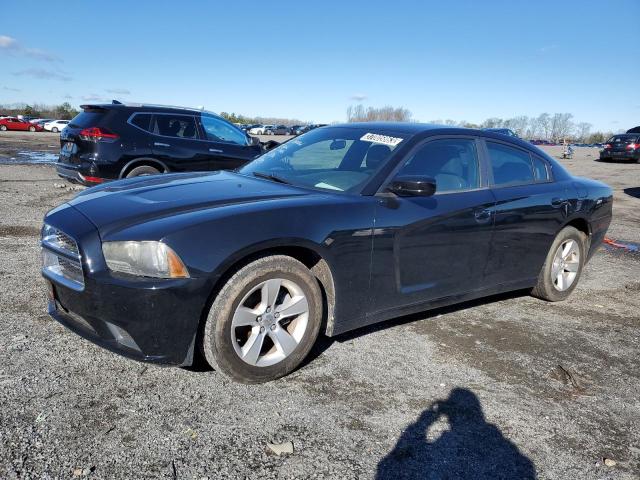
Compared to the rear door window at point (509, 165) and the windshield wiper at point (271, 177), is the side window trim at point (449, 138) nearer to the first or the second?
the rear door window at point (509, 165)

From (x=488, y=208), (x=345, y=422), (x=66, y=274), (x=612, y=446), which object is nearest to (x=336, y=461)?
(x=345, y=422)

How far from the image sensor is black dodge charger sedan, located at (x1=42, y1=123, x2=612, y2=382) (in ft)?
8.57

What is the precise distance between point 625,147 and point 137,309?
28615mm

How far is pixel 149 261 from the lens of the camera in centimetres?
258

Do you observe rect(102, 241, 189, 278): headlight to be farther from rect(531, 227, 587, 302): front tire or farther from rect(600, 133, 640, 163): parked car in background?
rect(600, 133, 640, 163): parked car in background

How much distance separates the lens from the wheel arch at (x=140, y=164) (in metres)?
7.60

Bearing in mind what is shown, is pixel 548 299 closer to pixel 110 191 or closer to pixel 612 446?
pixel 612 446

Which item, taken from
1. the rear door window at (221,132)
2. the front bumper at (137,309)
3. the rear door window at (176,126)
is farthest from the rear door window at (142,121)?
the front bumper at (137,309)

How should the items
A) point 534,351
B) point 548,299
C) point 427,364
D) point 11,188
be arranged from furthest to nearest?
point 11,188 → point 548,299 → point 534,351 → point 427,364

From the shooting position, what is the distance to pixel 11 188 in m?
9.88

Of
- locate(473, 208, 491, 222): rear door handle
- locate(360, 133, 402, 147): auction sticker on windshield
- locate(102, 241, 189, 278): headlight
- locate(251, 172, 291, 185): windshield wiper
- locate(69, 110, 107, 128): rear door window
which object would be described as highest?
locate(69, 110, 107, 128): rear door window

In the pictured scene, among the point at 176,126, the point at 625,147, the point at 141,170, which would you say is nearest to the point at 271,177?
the point at 141,170

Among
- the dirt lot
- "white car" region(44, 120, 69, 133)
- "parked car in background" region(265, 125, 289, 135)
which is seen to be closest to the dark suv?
the dirt lot

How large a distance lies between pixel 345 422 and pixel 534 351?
1783 millimetres
